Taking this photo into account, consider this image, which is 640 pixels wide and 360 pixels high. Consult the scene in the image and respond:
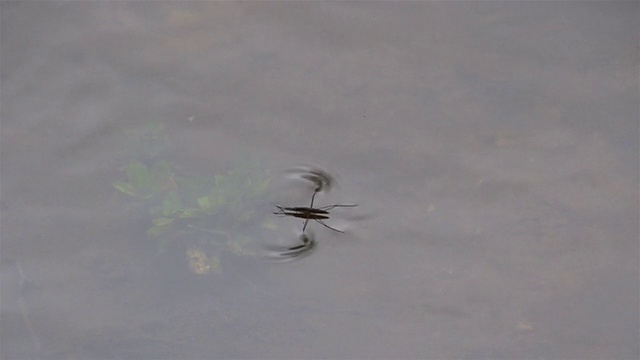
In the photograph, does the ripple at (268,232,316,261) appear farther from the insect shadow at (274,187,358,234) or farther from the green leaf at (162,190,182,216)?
the green leaf at (162,190,182,216)

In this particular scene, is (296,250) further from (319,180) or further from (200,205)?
(200,205)

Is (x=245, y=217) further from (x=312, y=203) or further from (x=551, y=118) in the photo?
(x=551, y=118)

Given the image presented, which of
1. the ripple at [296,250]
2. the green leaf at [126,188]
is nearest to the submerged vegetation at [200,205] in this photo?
the green leaf at [126,188]

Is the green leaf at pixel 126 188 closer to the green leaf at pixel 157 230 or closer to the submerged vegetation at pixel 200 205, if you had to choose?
the submerged vegetation at pixel 200 205

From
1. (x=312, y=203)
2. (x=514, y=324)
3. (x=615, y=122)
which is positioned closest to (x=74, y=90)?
(x=312, y=203)

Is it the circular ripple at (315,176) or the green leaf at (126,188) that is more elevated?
A: the circular ripple at (315,176)

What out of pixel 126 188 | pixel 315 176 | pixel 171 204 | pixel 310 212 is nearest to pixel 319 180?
pixel 315 176

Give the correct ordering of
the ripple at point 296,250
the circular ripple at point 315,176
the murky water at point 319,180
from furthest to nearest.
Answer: the circular ripple at point 315,176
the ripple at point 296,250
the murky water at point 319,180
